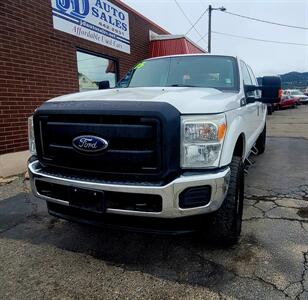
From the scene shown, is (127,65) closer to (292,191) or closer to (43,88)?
(43,88)

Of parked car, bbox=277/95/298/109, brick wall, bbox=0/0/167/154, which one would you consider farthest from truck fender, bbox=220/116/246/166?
parked car, bbox=277/95/298/109

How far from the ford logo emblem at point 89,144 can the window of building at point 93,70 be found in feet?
21.9

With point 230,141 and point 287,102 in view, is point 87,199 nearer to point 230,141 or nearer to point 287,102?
point 230,141

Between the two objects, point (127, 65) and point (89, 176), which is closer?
point (89, 176)

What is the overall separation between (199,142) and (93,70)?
783 centimetres

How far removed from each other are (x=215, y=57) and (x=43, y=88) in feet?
14.6

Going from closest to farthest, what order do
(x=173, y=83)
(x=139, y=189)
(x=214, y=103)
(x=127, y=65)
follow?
(x=139, y=189) < (x=214, y=103) < (x=173, y=83) < (x=127, y=65)

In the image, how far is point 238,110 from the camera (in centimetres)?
338

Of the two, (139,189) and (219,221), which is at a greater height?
(139,189)

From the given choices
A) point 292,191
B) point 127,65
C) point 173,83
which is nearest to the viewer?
point 173,83

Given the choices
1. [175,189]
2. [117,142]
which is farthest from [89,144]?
[175,189]

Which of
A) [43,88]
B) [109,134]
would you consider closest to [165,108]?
[109,134]

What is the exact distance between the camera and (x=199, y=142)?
101 inches

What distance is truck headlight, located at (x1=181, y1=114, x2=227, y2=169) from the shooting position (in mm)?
2568
